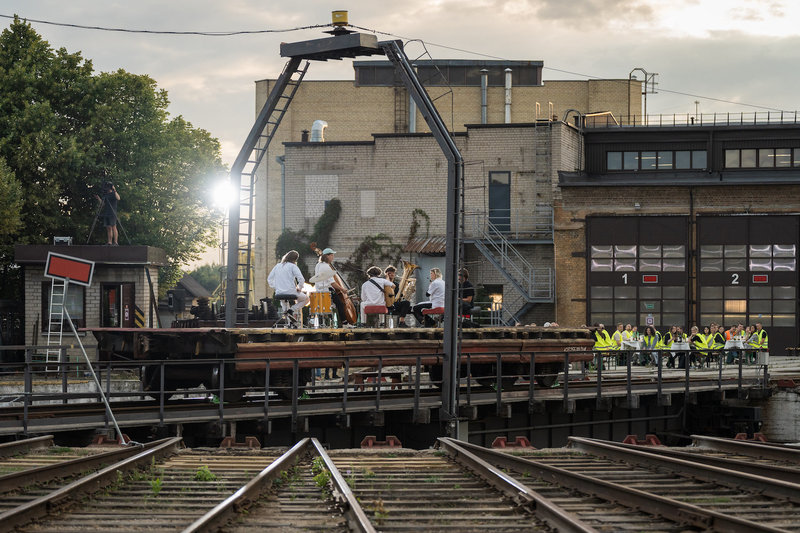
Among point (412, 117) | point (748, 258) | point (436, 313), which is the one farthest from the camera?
point (412, 117)

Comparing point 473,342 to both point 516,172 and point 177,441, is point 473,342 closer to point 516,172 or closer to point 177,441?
point 177,441

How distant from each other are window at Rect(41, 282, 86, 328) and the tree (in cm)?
705

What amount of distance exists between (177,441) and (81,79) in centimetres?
3212

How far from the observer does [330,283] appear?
1928 centimetres

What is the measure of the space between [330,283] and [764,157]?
103 feet

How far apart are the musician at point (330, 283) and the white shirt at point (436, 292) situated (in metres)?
1.86

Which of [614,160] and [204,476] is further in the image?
[614,160]

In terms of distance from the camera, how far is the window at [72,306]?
101ft

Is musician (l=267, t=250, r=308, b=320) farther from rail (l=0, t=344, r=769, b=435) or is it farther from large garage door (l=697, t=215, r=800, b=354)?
large garage door (l=697, t=215, r=800, b=354)

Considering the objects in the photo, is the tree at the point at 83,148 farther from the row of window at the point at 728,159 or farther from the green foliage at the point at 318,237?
the row of window at the point at 728,159

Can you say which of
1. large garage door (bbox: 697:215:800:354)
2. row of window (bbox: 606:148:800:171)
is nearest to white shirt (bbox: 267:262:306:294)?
large garage door (bbox: 697:215:800:354)

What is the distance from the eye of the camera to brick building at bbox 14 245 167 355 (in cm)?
3092

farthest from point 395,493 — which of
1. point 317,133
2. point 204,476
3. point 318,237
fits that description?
point 317,133

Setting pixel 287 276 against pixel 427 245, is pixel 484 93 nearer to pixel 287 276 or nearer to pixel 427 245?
pixel 427 245
